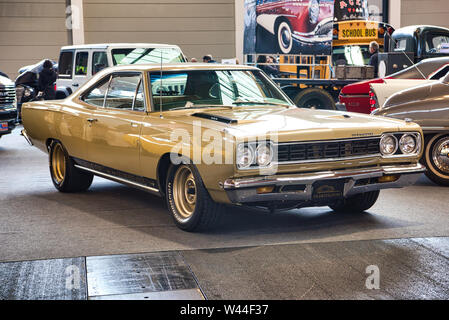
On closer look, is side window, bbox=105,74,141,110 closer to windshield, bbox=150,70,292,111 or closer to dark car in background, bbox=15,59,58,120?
windshield, bbox=150,70,292,111

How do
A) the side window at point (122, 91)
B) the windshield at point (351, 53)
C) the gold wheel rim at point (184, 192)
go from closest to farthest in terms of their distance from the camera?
1. the gold wheel rim at point (184, 192)
2. the side window at point (122, 91)
3. the windshield at point (351, 53)

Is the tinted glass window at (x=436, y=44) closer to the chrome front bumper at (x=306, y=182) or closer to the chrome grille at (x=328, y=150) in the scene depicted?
the chrome front bumper at (x=306, y=182)

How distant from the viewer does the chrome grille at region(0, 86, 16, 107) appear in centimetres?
1345

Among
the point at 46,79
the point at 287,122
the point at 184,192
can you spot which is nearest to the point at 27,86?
the point at 46,79

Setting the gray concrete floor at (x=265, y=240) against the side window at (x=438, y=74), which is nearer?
the gray concrete floor at (x=265, y=240)

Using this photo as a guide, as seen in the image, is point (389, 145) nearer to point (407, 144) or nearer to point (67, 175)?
point (407, 144)

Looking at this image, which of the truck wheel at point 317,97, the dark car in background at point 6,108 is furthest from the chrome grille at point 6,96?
the truck wheel at point 317,97

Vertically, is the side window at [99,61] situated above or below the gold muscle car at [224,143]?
above

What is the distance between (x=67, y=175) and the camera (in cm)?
819

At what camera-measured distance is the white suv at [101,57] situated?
14688 mm

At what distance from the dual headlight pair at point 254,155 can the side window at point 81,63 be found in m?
10.5

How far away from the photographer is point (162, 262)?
5.22 m

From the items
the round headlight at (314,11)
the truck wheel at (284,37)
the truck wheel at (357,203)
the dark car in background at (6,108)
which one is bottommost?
the truck wheel at (357,203)
